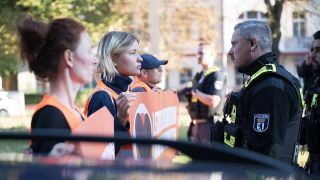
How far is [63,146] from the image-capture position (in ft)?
8.34

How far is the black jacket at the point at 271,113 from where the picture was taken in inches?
165

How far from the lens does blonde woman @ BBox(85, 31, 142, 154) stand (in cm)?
438

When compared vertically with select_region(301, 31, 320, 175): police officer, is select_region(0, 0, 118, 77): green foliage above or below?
above

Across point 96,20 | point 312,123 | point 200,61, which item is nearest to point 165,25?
point 96,20

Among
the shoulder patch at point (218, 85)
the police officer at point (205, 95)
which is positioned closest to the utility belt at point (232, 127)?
the police officer at point (205, 95)

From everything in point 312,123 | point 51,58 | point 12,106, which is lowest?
point 12,106

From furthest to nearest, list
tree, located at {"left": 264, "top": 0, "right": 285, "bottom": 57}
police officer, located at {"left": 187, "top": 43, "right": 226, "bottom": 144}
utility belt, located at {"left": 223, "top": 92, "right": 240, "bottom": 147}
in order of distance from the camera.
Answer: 1. tree, located at {"left": 264, "top": 0, "right": 285, "bottom": 57}
2. police officer, located at {"left": 187, "top": 43, "right": 226, "bottom": 144}
3. utility belt, located at {"left": 223, "top": 92, "right": 240, "bottom": 147}

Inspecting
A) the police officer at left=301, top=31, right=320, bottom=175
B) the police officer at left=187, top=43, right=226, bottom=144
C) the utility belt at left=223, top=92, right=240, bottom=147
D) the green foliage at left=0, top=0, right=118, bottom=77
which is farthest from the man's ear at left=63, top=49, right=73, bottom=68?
the green foliage at left=0, top=0, right=118, bottom=77

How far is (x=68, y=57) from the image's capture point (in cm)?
334

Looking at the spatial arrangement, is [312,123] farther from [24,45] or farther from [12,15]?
[12,15]

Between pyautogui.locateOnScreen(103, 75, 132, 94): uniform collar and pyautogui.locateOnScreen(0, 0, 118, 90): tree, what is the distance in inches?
744

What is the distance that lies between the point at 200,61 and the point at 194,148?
7.95 metres

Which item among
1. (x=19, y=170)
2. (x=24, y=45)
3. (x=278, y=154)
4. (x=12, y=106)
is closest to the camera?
(x=19, y=170)

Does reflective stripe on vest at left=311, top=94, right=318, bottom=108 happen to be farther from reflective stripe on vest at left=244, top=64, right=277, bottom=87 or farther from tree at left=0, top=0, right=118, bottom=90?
tree at left=0, top=0, right=118, bottom=90
